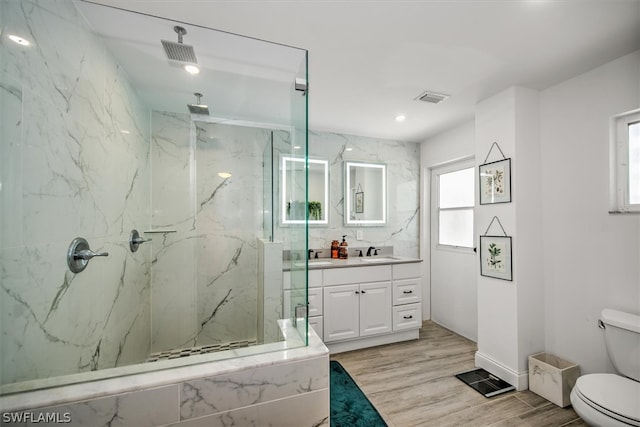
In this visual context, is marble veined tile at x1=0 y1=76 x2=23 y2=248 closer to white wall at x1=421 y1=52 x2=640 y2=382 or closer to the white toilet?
the white toilet

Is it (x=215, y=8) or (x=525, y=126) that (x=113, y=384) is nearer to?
(x=215, y=8)

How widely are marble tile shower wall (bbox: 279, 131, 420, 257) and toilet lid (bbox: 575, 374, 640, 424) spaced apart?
2117mm

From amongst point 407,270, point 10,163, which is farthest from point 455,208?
point 10,163

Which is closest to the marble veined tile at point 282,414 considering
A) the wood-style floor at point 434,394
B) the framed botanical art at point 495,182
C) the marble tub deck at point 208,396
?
the marble tub deck at point 208,396

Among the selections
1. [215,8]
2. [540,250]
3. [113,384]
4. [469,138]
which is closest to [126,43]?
[215,8]

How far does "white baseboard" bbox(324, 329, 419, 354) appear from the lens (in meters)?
2.67

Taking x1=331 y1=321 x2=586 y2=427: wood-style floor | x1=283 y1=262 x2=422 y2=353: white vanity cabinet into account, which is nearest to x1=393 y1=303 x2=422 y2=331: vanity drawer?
x1=283 y1=262 x2=422 y2=353: white vanity cabinet

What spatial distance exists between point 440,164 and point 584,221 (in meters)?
1.63

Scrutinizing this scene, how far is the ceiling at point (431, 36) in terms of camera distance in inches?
51.2

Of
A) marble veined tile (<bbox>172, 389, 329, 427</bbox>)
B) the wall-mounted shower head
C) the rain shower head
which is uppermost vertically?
the rain shower head

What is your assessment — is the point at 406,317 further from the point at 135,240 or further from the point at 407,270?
the point at 135,240

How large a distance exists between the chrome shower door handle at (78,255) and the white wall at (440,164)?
3.26 meters

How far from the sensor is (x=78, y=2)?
127cm

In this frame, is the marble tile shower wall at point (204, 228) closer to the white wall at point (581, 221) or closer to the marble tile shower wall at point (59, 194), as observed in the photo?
the marble tile shower wall at point (59, 194)
